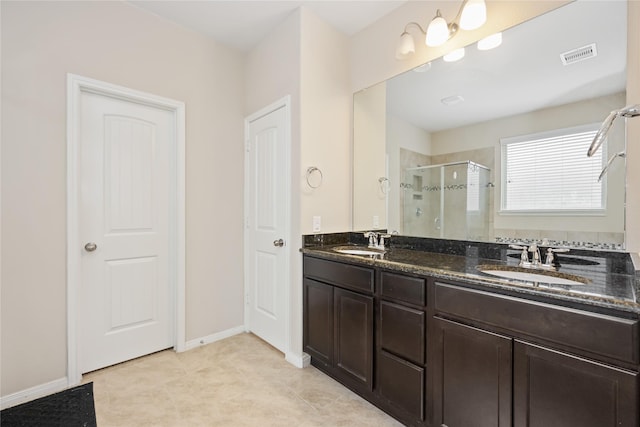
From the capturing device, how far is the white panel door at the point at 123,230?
2141 mm

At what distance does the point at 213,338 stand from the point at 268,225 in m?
1.17

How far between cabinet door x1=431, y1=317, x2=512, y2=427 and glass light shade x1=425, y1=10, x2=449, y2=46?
68.0 inches

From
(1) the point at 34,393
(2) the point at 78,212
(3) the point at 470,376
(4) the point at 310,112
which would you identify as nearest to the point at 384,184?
(4) the point at 310,112

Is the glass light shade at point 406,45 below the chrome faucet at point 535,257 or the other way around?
the other way around

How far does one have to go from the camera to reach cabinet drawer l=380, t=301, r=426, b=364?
59.9 inches

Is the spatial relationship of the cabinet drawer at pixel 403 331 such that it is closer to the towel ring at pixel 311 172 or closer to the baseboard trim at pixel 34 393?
the towel ring at pixel 311 172

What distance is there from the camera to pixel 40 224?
1911 mm

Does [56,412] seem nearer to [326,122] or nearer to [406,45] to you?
[326,122]

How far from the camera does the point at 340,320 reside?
78.4 inches

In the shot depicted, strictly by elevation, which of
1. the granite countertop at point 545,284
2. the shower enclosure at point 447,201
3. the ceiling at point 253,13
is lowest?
the granite countertop at point 545,284

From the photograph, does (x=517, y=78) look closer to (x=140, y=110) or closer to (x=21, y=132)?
(x=140, y=110)

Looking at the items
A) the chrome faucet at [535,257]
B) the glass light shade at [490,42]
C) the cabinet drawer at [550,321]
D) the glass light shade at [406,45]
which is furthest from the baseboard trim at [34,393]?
the glass light shade at [490,42]

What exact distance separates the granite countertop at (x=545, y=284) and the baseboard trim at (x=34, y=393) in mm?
1925

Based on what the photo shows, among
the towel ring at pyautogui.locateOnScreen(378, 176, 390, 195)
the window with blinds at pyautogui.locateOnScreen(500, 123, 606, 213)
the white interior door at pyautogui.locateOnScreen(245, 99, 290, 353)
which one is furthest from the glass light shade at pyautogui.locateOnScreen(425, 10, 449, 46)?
the white interior door at pyautogui.locateOnScreen(245, 99, 290, 353)
